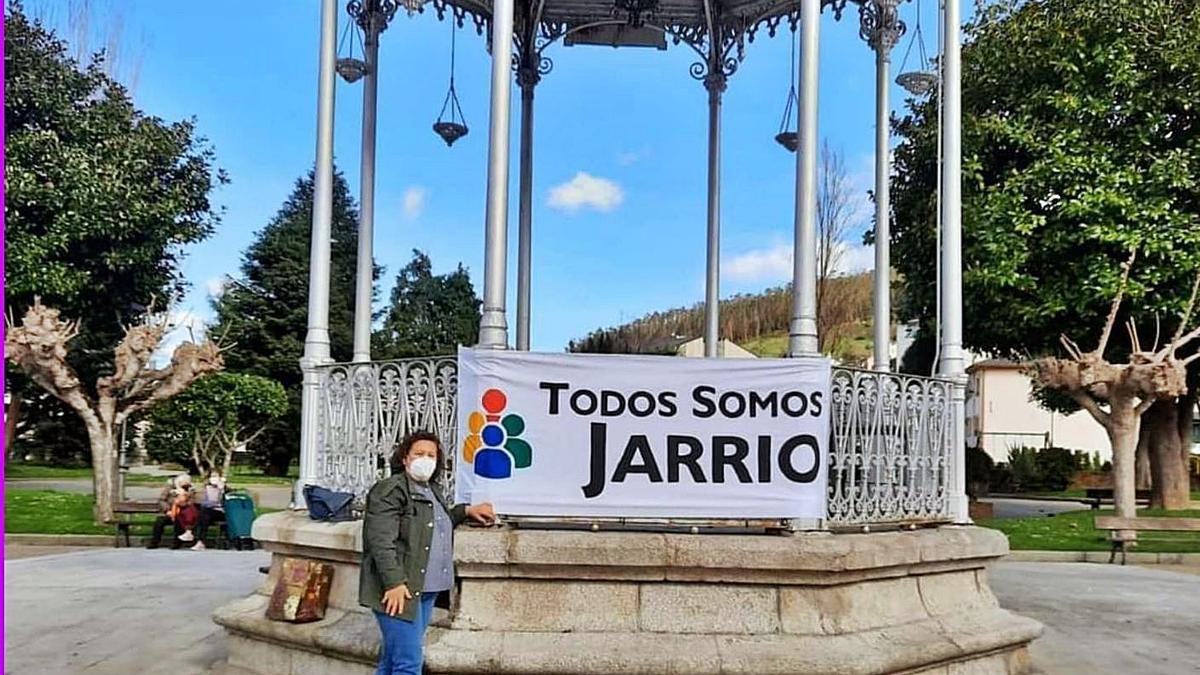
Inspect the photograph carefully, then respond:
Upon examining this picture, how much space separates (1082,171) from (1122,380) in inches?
173

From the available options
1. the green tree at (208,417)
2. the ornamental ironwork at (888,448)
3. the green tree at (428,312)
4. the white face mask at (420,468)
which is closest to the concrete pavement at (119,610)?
the white face mask at (420,468)

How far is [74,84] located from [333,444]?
28.3 meters

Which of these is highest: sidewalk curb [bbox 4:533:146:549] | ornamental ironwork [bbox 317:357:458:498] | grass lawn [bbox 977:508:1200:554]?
ornamental ironwork [bbox 317:357:458:498]

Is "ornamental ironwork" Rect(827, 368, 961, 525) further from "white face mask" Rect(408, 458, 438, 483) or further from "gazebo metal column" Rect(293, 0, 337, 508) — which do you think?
"gazebo metal column" Rect(293, 0, 337, 508)

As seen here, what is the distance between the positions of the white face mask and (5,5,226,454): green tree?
85.9 feet

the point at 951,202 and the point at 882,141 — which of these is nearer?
the point at 951,202

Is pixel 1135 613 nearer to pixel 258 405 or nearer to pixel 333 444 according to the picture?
pixel 333 444

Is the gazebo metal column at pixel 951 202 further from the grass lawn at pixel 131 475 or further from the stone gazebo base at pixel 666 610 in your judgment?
the grass lawn at pixel 131 475

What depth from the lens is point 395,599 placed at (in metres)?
5.55

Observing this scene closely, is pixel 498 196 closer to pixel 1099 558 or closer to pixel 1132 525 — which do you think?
pixel 1132 525

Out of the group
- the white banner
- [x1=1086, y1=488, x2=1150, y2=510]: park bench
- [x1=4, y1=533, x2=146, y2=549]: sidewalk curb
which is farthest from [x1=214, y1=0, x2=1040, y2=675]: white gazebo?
[x1=1086, y1=488, x2=1150, y2=510]: park bench

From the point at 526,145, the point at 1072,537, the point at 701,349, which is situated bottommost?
the point at 1072,537

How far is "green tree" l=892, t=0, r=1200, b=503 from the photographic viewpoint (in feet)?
69.7

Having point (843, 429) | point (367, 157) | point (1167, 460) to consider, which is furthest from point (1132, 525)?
point (367, 157)
